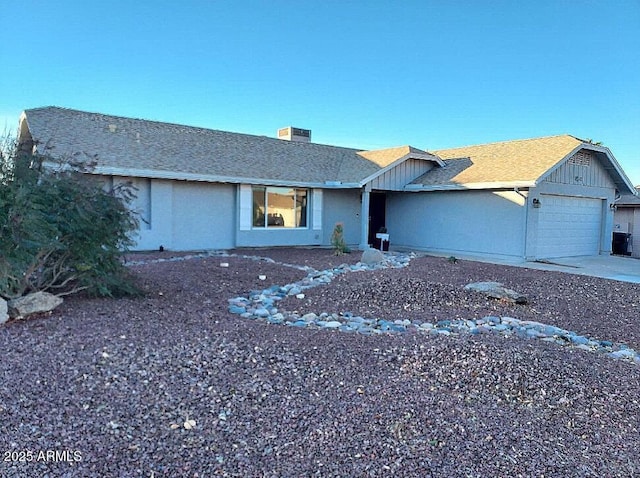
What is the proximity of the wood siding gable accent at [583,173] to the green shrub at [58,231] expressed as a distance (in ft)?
40.1

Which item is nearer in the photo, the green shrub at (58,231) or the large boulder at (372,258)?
the green shrub at (58,231)


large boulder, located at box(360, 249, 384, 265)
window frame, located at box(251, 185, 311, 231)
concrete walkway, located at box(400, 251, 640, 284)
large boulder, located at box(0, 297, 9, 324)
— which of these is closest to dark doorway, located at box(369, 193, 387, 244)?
window frame, located at box(251, 185, 311, 231)

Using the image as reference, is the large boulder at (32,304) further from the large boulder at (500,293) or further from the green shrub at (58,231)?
the large boulder at (500,293)

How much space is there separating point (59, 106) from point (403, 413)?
15308mm

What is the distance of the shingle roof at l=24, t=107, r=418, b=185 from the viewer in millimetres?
12613

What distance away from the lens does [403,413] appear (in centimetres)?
324

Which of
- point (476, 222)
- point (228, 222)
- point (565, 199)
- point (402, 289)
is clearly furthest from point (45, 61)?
point (565, 199)

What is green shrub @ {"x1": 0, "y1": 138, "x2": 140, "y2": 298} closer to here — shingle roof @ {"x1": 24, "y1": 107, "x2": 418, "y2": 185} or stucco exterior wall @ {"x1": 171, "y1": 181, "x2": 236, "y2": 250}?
shingle roof @ {"x1": 24, "y1": 107, "x2": 418, "y2": 185}

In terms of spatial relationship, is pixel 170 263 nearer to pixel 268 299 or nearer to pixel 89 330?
pixel 268 299

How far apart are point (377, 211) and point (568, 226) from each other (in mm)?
6789

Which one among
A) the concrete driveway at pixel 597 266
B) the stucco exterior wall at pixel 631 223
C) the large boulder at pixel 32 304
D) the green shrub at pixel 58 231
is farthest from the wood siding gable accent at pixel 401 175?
the large boulder at pixel 32 304

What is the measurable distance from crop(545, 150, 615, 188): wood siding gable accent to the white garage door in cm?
56

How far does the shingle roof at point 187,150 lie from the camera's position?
12613mm

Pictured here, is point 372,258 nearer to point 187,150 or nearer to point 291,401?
point 187,150
